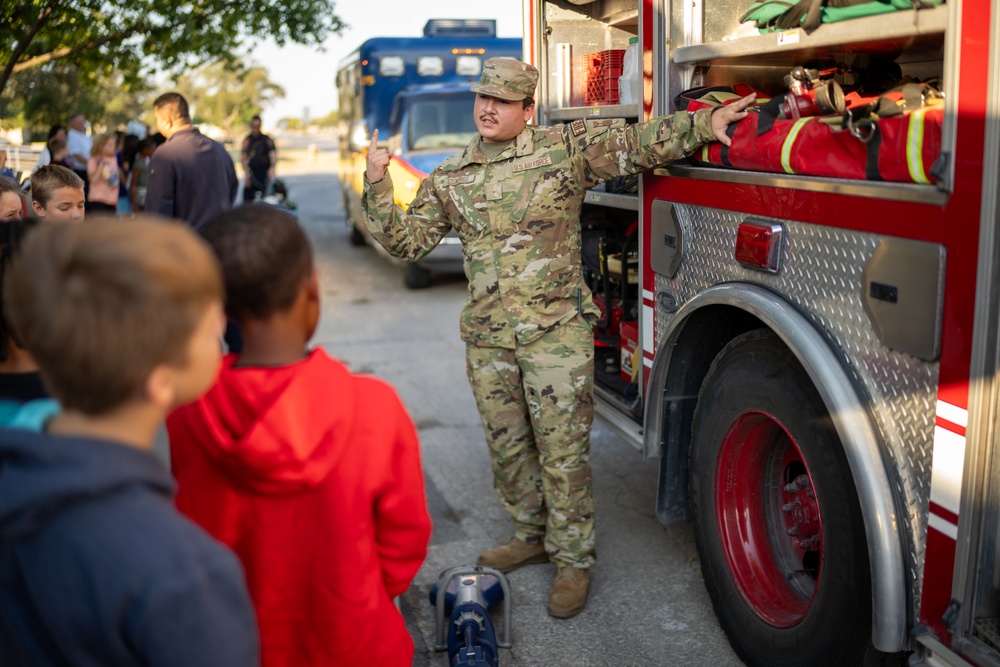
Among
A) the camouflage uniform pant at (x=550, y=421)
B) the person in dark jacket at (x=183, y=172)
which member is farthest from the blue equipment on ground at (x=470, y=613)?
the person in dark jacket at (x=183, y=172)

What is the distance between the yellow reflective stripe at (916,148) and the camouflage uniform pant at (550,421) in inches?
60.9

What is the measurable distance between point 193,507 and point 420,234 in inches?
77.5

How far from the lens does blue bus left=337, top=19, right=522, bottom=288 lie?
10148mm

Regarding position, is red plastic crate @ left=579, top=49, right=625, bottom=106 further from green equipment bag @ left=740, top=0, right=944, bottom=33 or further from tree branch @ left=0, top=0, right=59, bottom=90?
tree branch @ left=0, top=0, right=59, bottom=90

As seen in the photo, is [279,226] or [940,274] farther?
[940,274]

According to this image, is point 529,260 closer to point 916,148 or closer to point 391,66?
Answer: point 916,148

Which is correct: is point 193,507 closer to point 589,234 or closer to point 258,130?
point 589,234

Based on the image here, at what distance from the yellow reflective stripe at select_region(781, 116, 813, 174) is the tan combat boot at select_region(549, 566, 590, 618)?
1736 mm

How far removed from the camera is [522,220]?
11.5 feet

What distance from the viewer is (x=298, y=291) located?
1.73 m

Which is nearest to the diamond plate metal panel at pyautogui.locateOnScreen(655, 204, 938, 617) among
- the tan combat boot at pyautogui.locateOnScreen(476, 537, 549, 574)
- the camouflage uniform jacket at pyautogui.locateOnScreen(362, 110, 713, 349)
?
the camouflage uniform jacket at pyautogui.locateOnScreen(362, 110, 713, 349)

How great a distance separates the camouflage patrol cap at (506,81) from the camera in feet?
11.4

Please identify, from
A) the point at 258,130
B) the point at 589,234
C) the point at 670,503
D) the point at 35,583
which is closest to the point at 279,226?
the point at 35,583

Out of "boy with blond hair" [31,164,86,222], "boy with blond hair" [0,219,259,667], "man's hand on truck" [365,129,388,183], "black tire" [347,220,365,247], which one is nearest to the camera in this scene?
"boy with blond hair" [0,219,259,667]
